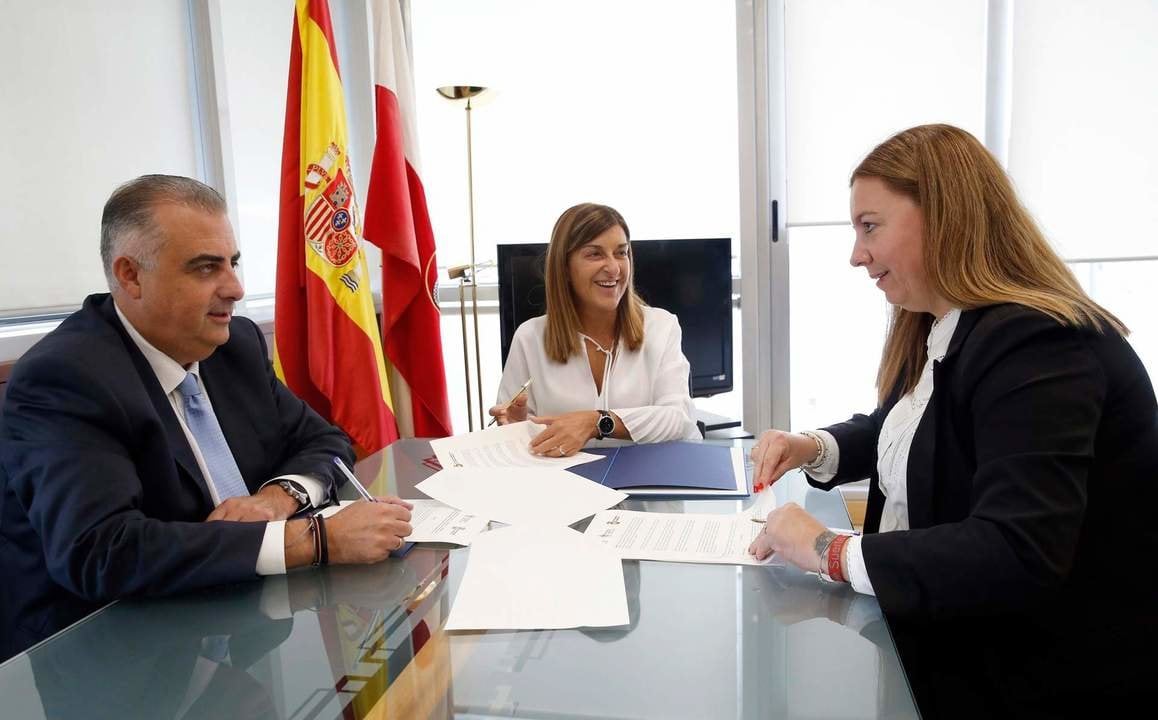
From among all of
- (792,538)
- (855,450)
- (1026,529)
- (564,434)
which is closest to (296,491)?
(564,434)

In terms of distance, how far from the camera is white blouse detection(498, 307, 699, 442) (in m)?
2.34

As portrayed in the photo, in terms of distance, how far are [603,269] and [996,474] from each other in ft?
4.84

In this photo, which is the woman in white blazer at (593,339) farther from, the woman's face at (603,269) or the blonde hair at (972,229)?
the blonde hair at (972,229)

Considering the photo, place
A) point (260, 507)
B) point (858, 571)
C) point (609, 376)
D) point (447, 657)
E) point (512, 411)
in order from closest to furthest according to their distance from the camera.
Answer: point (447, 657) → point (858, 571) → point (260, 507) → point (512, 411) → point (609, 376)

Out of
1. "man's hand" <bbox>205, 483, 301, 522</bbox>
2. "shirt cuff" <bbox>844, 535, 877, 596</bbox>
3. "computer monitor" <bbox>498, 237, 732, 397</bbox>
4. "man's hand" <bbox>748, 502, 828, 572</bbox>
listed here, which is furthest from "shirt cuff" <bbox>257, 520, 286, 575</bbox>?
"computer monitor" <bbox>498, 237, 732, 397</bbox>

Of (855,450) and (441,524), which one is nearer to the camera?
(441,524)

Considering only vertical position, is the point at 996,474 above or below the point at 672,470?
above

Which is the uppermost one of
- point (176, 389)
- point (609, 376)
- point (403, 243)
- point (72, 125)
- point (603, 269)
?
point (72, 125)

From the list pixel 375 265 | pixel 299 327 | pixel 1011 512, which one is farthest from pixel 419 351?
pixel 1011 512

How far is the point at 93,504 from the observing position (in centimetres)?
117

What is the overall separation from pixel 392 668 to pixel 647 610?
1.04 feet

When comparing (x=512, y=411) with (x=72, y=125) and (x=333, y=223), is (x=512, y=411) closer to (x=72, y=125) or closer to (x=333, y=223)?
(x=333, y=223)

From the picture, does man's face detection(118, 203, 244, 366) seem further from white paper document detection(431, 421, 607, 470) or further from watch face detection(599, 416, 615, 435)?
watch face detection(599, 416, 615, 435)

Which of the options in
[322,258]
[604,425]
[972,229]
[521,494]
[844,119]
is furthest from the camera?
[844,119]
